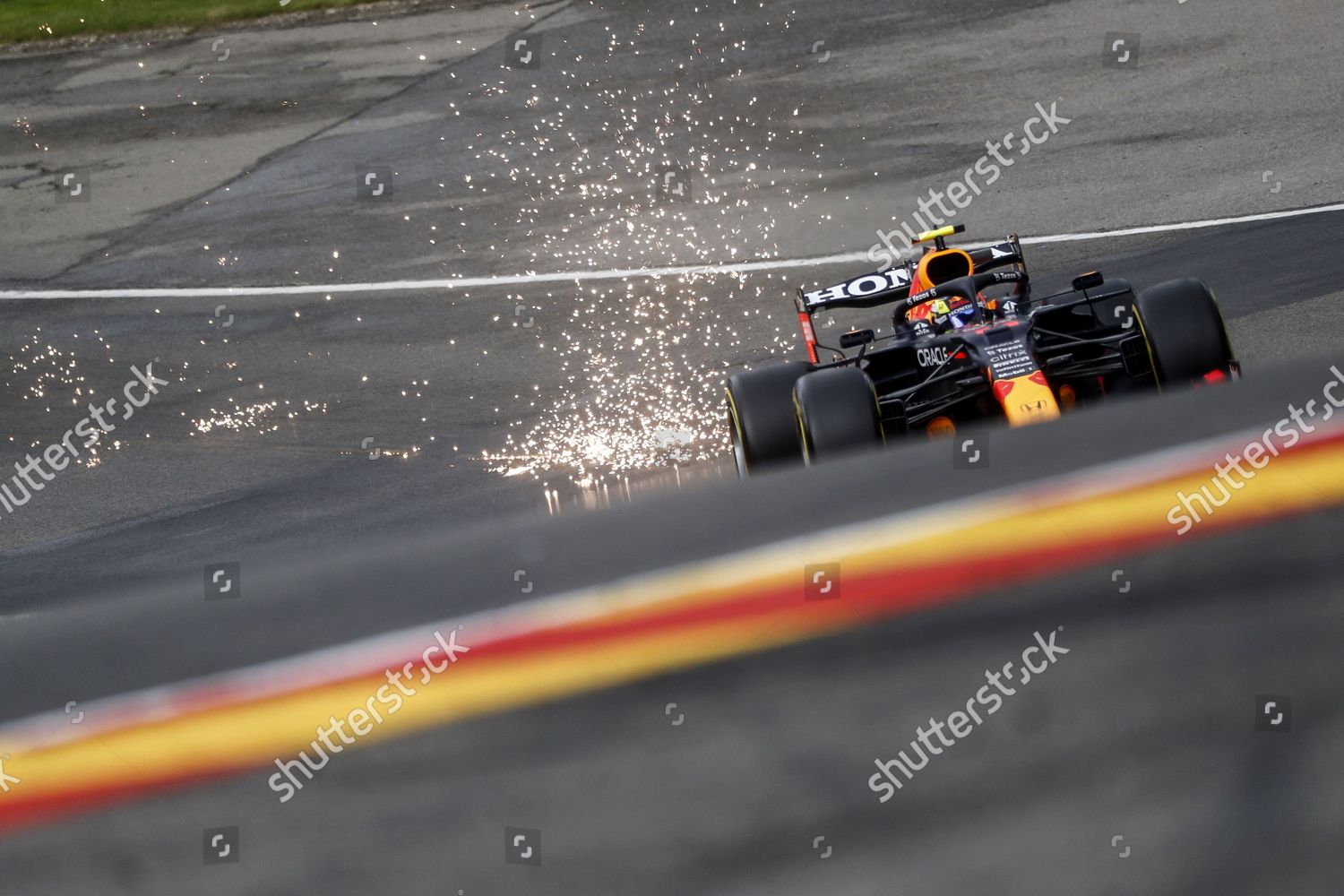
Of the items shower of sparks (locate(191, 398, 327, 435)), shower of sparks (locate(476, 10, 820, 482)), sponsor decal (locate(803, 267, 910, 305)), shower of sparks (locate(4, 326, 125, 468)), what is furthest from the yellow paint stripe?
shower of sparks (locate(4, 326, 125, 468))

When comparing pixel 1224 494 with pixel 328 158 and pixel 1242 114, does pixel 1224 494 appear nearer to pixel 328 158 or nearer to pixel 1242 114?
pixel 1242 114

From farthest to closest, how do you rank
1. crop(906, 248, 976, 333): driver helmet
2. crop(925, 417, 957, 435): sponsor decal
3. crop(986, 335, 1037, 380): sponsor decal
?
crop(906, 248, 976, 333): driver helmet, crop(925, 417, 957, 435): sponsor decal, crop(986, 335, 1037, 380): sponsor decal

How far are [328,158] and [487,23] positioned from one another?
3.15m

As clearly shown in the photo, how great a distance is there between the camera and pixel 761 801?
4.82 feet

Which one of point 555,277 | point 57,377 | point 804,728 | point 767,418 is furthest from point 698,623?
point 57,377

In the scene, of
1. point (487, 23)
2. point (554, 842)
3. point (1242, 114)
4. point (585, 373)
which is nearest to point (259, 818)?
point (554, 842)

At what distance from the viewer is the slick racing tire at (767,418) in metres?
6.18

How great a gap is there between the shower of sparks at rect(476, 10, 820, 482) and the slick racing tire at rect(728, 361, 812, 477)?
60.1 inches

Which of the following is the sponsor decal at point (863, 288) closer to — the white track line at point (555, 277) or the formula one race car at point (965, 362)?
the formula one race car at point (965, 362)

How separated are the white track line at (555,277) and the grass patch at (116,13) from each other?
6.13m

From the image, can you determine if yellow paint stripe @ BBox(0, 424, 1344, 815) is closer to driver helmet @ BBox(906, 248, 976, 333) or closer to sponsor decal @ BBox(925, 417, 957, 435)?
sponsor decal @ BBox(925, 417, 957, 435)

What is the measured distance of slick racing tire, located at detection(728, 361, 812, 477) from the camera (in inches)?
243

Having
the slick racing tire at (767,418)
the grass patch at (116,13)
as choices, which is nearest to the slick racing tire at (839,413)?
the slick racing tire at (767,418)

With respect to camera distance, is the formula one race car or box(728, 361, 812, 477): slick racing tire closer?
the formula one race car
